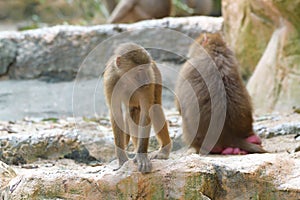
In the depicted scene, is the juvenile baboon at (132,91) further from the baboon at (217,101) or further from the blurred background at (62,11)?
the blurred background at (62,11)

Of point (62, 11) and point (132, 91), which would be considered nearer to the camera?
point (132, 91)

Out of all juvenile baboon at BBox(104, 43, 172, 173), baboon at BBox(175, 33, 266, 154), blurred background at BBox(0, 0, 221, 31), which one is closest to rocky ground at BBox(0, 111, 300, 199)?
juvenile baboon at BBox(104, 43, 172, 173)

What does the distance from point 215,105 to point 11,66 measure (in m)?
3.63

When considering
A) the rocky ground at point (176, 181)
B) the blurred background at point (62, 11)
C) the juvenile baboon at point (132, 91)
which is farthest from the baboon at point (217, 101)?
the blurred background at point (62, 11)

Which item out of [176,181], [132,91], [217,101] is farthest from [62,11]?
[176,181]

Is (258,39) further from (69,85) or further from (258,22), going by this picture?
(69,85)

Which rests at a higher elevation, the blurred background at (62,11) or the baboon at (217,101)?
the blurred background at (62,11)

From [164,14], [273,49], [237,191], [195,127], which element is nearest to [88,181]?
[237,191]

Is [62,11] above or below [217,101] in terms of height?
above

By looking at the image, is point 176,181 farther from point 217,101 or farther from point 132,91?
point 217,101

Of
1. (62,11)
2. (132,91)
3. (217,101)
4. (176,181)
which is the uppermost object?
(62,11)

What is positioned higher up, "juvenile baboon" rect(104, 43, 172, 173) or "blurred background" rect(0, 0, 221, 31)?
"blurred background" rect(0, 0, 221, 31)

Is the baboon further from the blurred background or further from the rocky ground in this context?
the blurred background

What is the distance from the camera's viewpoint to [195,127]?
547 cm
